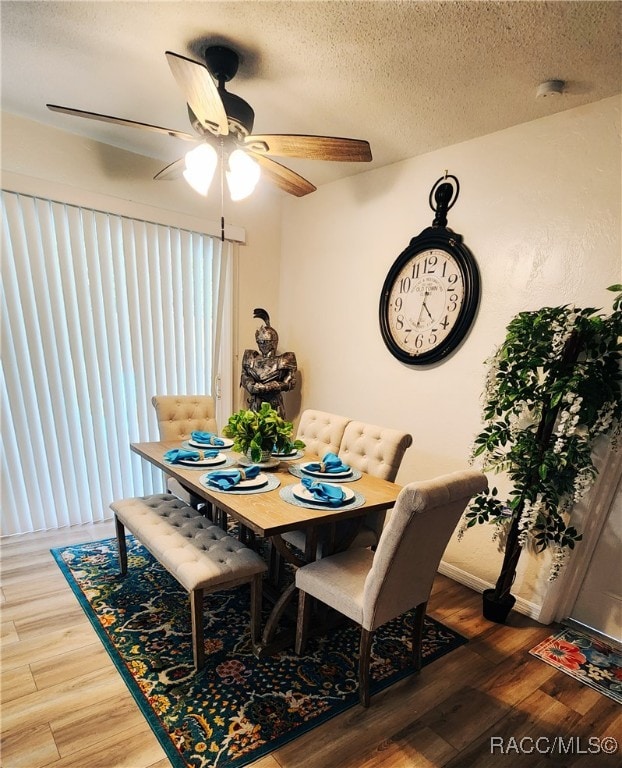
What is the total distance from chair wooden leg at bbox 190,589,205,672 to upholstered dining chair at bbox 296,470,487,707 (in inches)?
16.5

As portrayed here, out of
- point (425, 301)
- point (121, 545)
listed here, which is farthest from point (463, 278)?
point (121, 545)

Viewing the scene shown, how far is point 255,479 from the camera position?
185cm

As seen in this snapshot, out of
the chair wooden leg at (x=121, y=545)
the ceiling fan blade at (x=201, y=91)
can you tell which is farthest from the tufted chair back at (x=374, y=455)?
the ceiling fan blade at (x=201, y=91)

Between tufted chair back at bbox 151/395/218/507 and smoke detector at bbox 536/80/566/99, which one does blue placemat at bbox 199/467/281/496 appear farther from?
smoke detector at bbox 536/80/566/99

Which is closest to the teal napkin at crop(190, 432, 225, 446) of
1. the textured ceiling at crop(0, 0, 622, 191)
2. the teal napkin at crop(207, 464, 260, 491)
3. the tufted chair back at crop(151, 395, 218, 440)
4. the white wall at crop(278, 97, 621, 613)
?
the tufted chair back at crop(151, 395, 218, 440)

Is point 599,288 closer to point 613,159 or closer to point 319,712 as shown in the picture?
point 613,159

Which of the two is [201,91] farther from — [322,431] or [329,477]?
[322,431]

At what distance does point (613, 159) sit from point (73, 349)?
3345 millimetres

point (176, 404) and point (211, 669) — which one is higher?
point (176, 404)

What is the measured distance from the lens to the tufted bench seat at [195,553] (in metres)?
1.63

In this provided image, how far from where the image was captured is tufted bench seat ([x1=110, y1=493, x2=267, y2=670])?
1626 mm

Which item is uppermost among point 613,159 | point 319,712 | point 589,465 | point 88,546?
point 613,159

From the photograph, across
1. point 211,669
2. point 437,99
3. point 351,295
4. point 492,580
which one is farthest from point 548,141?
point 211,669

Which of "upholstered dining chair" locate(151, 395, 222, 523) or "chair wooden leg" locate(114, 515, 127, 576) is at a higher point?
"upholstered dining chair" locate(151, 395, 222, 523)
